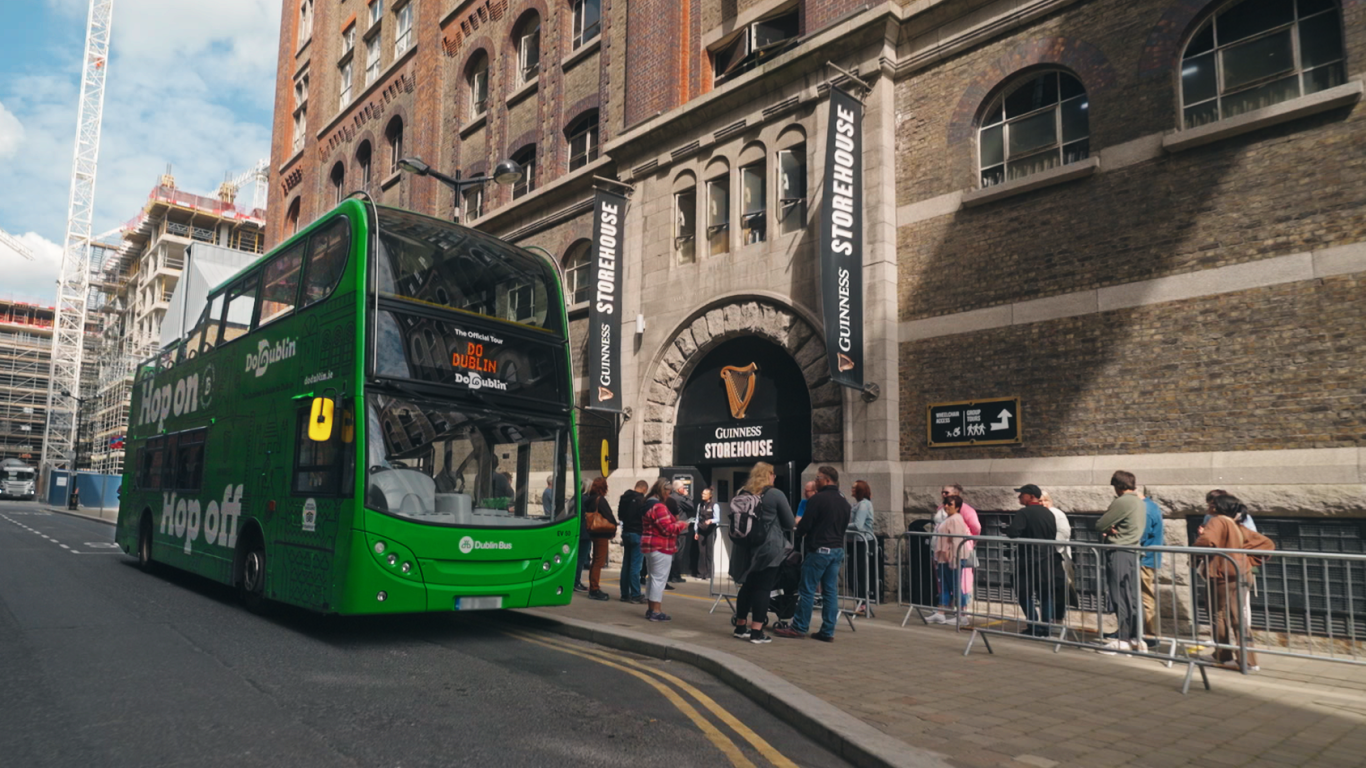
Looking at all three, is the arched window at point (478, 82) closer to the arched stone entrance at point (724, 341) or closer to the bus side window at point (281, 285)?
the arched stone entrance at point (724, 341)

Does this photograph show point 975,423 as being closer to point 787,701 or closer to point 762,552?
point 762,552

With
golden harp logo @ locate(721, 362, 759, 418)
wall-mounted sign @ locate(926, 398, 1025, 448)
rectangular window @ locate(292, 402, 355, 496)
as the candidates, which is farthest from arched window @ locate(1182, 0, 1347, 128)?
rectangular window @ locate(292, 402, 355, 496)

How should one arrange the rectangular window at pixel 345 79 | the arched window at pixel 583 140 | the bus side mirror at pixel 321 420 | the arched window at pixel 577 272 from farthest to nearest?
the rectangular window at pixel 345 79 < the arched window at pixel 583 140 < the arched window at pixel 577 272 < the bus side mirror at pixel 321 420

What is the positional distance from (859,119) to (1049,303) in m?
4.36

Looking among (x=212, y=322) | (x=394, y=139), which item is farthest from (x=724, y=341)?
(x=394, y=139)

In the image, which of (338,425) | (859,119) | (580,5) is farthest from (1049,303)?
(580,5)

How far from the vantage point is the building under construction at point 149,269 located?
3012 inches

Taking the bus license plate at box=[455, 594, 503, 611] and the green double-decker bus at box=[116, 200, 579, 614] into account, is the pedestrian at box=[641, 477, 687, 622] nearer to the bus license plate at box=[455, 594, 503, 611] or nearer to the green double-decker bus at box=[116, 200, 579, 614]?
the green double-decker bus at box=[116, 200, 579, 614]

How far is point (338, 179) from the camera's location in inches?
1326

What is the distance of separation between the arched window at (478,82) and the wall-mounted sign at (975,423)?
18089mm

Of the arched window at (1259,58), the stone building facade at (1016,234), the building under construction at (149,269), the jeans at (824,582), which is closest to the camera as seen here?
the jeans at (824,582)

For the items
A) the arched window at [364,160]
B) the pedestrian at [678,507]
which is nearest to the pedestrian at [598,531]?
the pedestrian at [678,507]

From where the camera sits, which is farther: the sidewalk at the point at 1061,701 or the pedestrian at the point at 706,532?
the pedestrian at the point at 706,532

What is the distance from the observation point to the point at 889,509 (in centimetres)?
1279
